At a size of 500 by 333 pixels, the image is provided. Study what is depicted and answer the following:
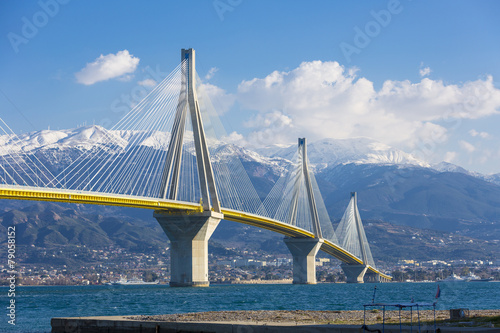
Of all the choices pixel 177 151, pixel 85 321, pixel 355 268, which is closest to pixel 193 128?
pixel 177 151

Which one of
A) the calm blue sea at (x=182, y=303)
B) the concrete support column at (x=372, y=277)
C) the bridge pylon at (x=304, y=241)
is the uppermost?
the bridge pylon at (x=304, y=241)

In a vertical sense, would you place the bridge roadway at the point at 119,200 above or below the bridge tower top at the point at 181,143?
below

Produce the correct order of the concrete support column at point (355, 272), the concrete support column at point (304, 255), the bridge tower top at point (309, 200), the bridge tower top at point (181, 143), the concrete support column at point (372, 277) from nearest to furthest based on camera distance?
the bridge tower top at point (181, 143), the bridge tower top at point (309, 200), the concrete support column at point (304, 255), the concrete support column at point (355, 272), the concrete support column at point (372, 277)

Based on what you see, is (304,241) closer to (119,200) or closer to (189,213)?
(189,213)

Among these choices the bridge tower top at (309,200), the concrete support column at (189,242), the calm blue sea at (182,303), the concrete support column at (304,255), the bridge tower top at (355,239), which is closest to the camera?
the calm blue sea at (182,303)

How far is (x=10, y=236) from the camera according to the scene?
3853 cm

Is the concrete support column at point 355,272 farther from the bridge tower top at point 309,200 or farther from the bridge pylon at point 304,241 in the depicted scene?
the bridge tower top at point 309,200

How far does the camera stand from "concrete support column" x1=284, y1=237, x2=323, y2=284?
124500mm

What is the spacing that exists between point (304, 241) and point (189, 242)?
40434mm

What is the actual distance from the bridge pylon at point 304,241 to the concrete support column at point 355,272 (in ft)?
75.8

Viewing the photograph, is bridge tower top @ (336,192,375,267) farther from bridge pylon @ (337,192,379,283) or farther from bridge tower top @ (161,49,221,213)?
bridge tower top @ (161,49,221,213)

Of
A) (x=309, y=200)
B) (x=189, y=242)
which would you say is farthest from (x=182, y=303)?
(x=309, y=200)

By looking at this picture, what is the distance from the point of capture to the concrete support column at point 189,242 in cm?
8481

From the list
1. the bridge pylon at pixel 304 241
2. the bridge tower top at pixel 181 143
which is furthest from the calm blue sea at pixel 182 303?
the bridge pylon at pixel 304 241
